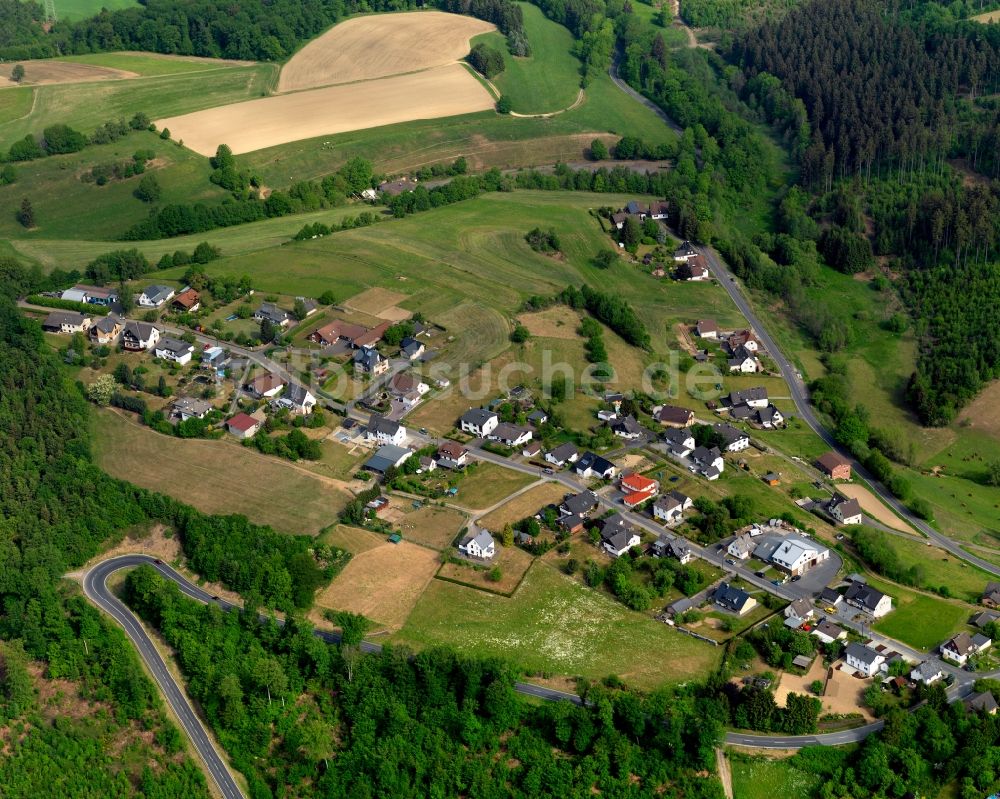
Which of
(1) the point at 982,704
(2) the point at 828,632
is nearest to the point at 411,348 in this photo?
(2) the point at 828,632

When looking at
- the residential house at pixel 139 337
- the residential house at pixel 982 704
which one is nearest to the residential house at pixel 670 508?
the residential house at pixel 982 704

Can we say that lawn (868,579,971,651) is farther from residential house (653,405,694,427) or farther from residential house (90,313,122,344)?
residential house (90,313,122,344)

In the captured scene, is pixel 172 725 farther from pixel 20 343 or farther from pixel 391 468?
pixel 20 343

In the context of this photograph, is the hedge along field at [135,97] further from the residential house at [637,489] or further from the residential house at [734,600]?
the residential house at [734,600]

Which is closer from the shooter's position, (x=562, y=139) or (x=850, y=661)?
(x=850, y=661)

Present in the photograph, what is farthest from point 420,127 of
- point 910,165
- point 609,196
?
point 910,165

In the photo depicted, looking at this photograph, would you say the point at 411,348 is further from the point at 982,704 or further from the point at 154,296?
the point at 982,704
